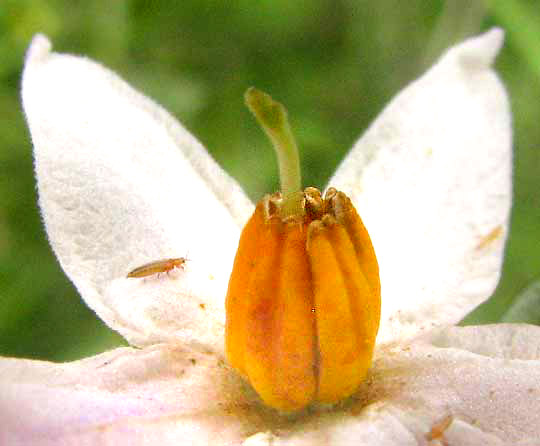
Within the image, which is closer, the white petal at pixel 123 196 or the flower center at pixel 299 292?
the flower center at pixel 299 292

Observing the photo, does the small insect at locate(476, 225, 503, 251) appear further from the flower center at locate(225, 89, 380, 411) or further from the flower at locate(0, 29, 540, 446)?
the flower center at locate(225, 89, 380, 411)

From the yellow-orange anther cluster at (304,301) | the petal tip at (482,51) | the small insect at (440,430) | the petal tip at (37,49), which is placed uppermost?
the petal tip at (37,49)

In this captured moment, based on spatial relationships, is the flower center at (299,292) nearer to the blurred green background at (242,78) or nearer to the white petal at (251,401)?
the white petal at (251,401)

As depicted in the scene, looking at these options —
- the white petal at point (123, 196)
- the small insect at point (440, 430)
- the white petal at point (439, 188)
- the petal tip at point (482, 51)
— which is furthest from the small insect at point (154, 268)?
the petal tip at point (482, 51)

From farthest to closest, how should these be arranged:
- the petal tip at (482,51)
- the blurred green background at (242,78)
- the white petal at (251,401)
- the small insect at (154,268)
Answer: the blurred green background at (242,78), the petal tip at (482,51), the small insect at (154,268), the white petal at (251,401)

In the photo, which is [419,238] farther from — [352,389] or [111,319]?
[111,319]

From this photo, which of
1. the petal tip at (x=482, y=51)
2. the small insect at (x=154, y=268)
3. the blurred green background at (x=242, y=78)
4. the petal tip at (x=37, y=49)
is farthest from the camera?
the blurred green background at (x=242, y=78)

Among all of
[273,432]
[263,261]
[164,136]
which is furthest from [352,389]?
[164,136]
